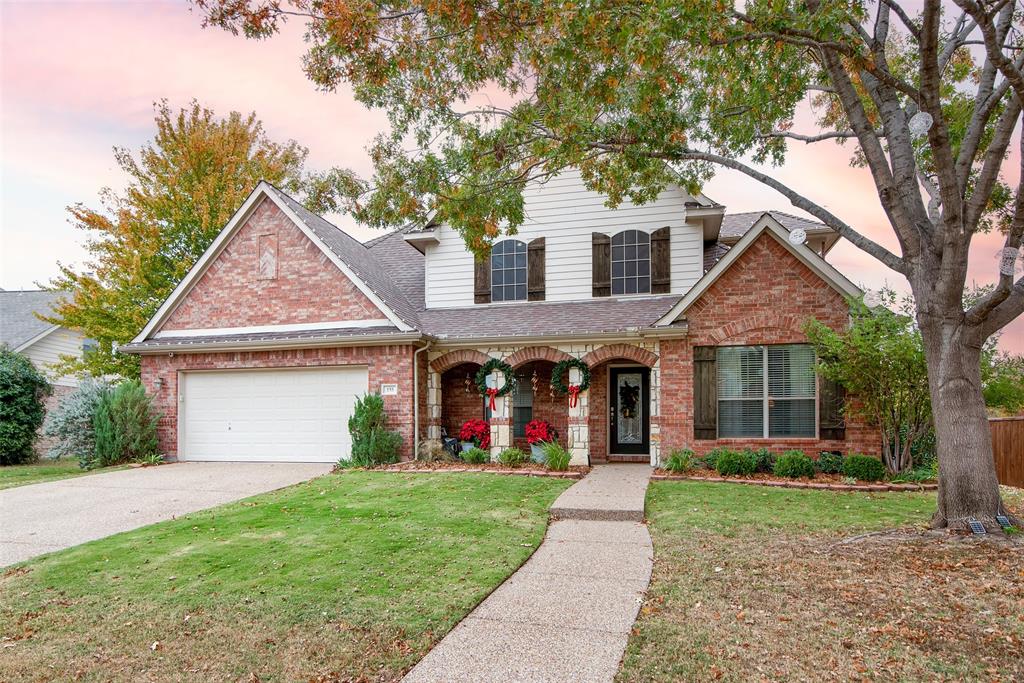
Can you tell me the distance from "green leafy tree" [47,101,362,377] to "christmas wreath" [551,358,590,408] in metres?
12.9

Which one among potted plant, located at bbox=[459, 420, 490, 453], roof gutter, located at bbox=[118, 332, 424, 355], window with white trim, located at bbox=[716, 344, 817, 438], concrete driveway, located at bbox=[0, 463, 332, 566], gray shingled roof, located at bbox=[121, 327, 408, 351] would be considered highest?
gray shingled roof, located at bbox=[121, 327, 408, 351]

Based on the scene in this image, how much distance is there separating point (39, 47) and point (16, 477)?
9572 mm

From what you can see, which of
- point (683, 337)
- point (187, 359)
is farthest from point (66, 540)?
point (683, 337)

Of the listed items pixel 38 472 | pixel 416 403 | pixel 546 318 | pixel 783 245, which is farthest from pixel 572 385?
pixel 38 472

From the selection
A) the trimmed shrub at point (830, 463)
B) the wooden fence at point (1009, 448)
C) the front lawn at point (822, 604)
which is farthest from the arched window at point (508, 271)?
the wooden fence at point (1009, 448)

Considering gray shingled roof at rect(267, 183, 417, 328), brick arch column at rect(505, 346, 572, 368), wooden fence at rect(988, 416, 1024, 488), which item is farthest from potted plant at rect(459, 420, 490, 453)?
wooden fence at rect(988, 416, 1024, 488)

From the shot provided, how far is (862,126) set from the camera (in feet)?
25.6

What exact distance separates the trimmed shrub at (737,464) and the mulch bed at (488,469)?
2527mm

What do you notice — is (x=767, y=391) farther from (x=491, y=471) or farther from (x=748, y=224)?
(x=748, y=224)

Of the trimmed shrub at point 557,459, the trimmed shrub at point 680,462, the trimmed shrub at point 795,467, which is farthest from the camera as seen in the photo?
the trimmed shrub at point 557,459

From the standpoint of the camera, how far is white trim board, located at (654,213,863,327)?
11.8 meters

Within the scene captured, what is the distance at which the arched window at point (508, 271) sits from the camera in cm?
1573

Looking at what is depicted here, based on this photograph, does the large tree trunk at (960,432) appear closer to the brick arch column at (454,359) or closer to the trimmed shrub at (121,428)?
the brick arch column at (454,359)

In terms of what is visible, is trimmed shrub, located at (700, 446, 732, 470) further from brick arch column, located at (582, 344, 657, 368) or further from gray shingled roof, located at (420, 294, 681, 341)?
gray shingled roof, located at (420, 294, 681, 341)
